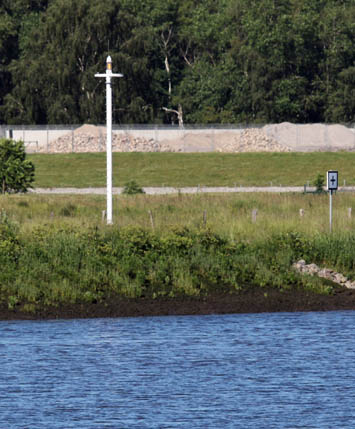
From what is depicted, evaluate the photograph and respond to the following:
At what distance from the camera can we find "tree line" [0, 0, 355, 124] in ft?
396

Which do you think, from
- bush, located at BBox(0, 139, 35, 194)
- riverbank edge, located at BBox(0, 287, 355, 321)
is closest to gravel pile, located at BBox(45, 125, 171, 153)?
bush, located at BBox(0, 139, 35, 194)

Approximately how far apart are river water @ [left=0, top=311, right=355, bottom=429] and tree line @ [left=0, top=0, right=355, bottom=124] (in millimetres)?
88312

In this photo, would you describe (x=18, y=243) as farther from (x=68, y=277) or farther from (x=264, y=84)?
(x=264, y=84)

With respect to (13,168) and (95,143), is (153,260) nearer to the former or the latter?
(13,168)

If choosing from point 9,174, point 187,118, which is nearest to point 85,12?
point 187,118

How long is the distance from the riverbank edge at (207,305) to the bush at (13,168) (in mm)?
35640

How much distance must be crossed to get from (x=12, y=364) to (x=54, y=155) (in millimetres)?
78872

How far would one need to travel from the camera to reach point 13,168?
69.0 metres

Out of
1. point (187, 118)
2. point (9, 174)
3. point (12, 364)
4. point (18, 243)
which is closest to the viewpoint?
point (12, 364)

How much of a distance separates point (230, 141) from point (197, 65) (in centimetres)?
2052

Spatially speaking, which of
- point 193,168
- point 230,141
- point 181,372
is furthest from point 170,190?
point 181,372

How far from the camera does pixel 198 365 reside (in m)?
27.0

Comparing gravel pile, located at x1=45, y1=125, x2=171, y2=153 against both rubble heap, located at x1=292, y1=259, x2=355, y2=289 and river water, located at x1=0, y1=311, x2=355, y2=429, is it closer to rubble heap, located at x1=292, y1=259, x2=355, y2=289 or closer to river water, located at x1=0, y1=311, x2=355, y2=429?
rubble heap, located at x1=292, y1=259, x2=355, y2=289

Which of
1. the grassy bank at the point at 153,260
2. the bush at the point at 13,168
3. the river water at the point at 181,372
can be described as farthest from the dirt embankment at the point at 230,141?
the river water at the point at 181,372
